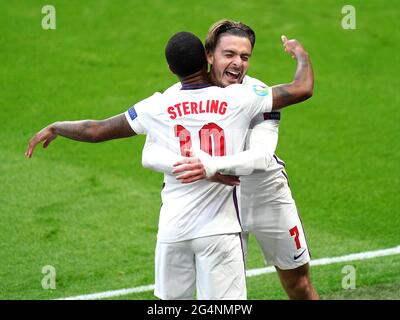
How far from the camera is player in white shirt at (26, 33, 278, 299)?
21.8ft

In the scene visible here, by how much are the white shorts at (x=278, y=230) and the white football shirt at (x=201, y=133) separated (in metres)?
1.07

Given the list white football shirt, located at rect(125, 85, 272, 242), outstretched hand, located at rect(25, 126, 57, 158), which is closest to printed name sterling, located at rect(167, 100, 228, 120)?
white football shirt, located at rect(125, 85, 272, 242)

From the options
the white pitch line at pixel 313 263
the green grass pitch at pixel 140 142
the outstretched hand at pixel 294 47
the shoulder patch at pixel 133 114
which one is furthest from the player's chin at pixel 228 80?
the white pitch line at pixel 313 263

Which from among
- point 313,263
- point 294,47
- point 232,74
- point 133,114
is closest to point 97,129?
point 133,114

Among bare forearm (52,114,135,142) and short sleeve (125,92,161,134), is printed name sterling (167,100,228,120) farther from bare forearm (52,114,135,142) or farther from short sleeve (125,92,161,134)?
bare forearm (52,114,135,142)

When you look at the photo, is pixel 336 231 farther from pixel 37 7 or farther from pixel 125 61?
pixel 37 7

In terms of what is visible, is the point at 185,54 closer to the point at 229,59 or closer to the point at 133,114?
the point at 229,59

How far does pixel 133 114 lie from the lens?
269 inches

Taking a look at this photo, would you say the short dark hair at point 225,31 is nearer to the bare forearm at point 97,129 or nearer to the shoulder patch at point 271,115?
→ the shoulder patch at point 271,115

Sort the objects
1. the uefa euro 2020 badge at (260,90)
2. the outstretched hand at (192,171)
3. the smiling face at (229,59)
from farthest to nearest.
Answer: the smiling face at (229,59), the uefa euro 2020 badge at (260,90), the outstretched hand at (192,171)

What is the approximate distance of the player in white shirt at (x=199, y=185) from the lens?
6652 millimetres

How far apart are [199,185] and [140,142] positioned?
19.5ft
